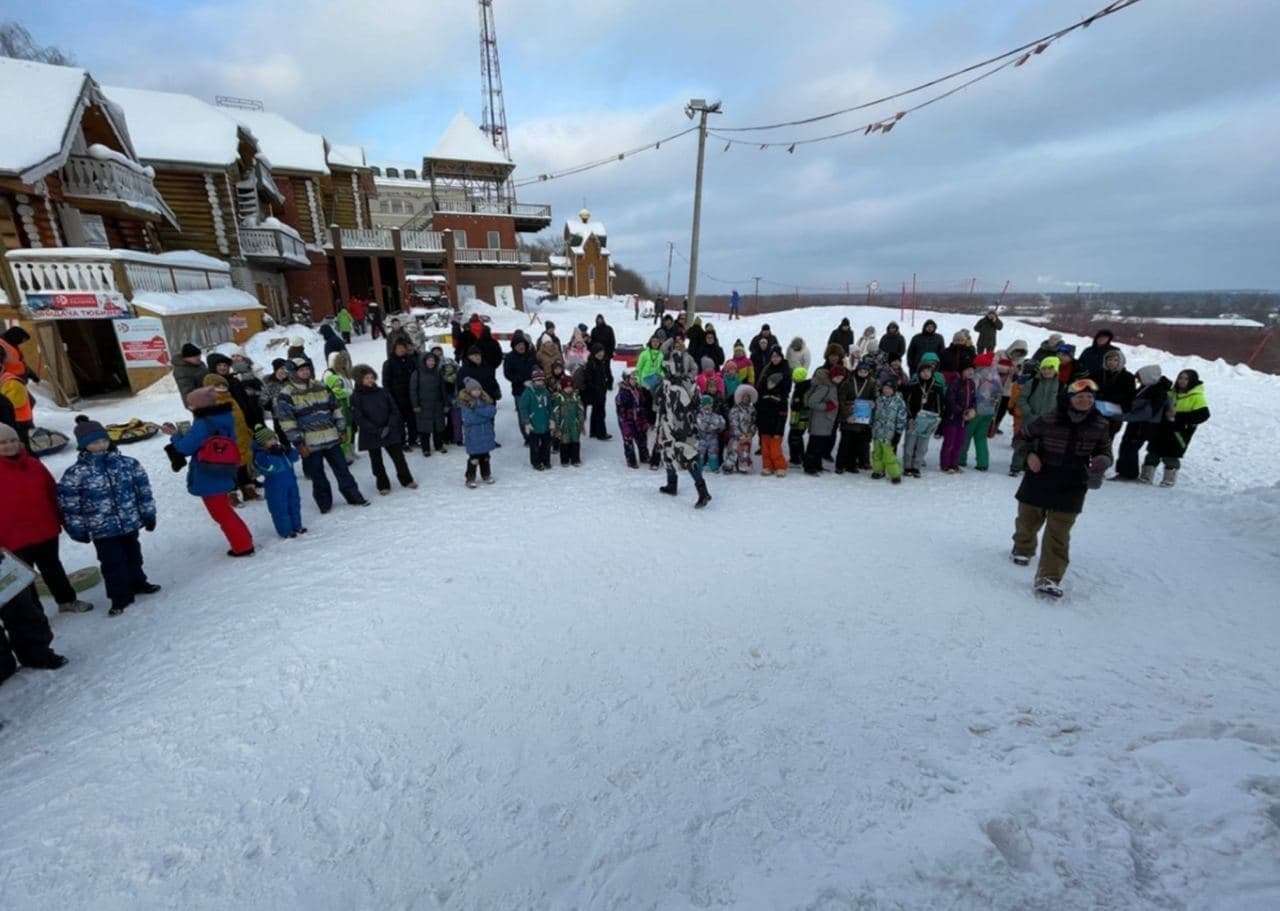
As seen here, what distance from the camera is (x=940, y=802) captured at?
278 cm

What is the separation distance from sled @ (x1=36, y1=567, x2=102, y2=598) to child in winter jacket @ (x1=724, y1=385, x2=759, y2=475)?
7.34 meters

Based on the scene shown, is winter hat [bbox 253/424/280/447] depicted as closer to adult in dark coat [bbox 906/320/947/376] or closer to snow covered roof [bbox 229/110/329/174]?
adult in dark coat [bbox 906/320/947/376]

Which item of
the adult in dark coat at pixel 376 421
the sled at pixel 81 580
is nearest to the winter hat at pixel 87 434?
the sled at pixel 81 580

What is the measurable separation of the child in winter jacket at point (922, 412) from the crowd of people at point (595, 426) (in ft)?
0.09

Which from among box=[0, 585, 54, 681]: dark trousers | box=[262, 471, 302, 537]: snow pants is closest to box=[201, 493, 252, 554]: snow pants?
box=[262, 471, 302, 537]: snow pants

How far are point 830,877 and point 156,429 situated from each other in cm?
1176

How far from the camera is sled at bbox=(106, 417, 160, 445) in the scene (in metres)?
9.12

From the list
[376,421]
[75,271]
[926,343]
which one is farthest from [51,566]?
[926,343]

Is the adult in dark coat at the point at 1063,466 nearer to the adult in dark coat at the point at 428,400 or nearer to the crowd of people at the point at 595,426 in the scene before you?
the crowd of people at the point at 595,426

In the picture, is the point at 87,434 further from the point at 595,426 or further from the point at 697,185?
the point at 697,185

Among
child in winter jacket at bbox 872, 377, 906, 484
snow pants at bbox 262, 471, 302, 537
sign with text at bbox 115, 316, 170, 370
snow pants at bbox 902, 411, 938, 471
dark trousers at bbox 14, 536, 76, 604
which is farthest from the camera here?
sign with text at bbox 115, 316, 170, 370

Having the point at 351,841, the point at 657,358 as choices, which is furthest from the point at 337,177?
the point at 351,841

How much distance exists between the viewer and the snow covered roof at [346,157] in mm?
32491

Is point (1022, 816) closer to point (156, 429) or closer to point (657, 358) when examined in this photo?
point (657, 358)
